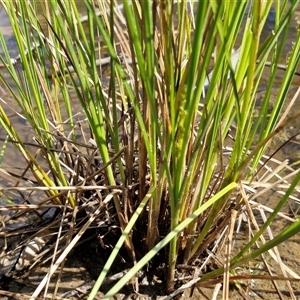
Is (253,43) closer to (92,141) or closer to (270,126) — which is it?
(270,126)

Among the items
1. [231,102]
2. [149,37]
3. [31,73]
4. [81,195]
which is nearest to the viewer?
[149,37]

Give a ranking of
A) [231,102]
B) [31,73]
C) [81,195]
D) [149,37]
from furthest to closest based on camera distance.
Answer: [81,195] → [31,73] → [231,102] → [149,37]

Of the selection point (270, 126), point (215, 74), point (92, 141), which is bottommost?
point (92, 141)

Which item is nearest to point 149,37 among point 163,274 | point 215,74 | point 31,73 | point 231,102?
point 215,74

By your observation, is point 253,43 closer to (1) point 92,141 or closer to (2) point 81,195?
(1) point 92,141

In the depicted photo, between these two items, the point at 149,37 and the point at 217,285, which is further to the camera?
the point at 217,285

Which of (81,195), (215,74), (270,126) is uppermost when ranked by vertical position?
(215,74)

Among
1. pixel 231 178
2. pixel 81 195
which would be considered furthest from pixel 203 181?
pixel 81 195

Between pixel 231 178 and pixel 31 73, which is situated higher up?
pixel 31 73

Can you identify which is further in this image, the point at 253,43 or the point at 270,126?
the point at 270,126
